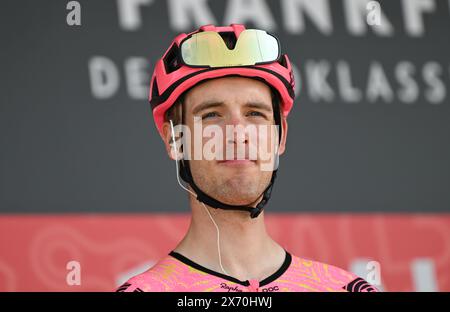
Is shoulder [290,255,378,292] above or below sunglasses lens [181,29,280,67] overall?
below

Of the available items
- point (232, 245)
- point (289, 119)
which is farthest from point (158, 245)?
point (232, 245)

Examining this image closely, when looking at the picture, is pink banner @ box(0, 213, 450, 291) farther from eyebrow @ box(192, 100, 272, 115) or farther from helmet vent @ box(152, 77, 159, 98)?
eyebrow @ box(192, 100, 272, 115)

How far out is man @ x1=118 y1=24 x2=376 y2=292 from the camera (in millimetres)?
3367

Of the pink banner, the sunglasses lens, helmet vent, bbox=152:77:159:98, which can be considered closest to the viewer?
the sunglasses lens

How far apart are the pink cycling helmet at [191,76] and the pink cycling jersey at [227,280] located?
55 cm

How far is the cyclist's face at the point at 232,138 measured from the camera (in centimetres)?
336

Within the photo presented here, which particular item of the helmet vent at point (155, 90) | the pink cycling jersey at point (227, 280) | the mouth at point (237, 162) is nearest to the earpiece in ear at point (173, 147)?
Answer: the helmet vent at point (155, 90)

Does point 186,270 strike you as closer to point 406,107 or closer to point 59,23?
point 59,23

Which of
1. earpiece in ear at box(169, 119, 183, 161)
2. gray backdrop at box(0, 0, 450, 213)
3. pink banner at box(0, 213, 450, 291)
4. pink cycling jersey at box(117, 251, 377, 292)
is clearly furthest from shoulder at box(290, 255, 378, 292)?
gray backdrop at box(0, 0, 450, 213)

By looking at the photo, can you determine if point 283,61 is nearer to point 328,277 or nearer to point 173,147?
point 173,147

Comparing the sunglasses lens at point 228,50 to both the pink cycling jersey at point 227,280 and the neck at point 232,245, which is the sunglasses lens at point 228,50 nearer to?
the neck at point 232,245

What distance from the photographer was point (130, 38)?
5.64 m

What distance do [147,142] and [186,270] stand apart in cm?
226
